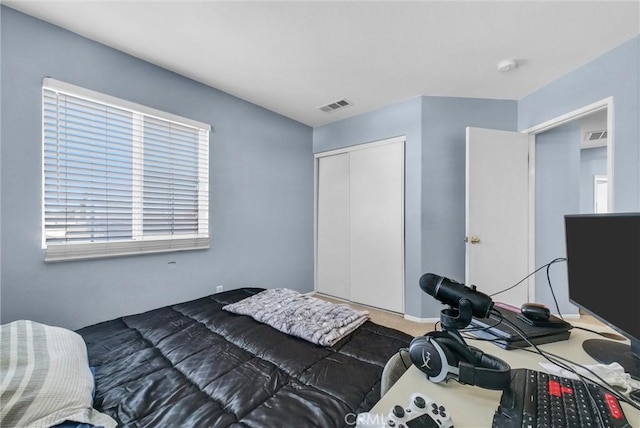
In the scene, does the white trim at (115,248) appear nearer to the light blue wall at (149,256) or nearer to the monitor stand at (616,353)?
the light blue wall at (149,256)

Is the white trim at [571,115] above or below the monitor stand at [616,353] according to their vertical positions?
above

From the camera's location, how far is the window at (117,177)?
174 cm

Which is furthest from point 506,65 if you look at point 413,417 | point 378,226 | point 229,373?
point 229,373

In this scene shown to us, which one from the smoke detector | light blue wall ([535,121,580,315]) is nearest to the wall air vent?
light blue wall ([535,121,580,315])

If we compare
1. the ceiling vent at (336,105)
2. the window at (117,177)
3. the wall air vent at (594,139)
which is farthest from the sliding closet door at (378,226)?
the wall air vent at (594,139)

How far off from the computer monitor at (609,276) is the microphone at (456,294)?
1.19 ft

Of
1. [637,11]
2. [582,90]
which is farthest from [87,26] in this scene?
[582,90]

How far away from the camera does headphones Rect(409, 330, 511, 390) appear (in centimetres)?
62

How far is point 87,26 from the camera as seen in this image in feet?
5.75

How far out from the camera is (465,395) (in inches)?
25.7

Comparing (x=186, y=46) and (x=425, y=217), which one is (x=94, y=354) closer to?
(x=186, y=46)

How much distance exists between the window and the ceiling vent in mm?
1365

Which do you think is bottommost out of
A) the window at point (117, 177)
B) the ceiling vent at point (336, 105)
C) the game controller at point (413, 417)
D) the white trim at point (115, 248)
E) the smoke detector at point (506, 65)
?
the game controller at point (413, 417)

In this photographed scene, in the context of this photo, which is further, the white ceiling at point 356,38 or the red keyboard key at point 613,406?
the white ceiling at point 356,38
